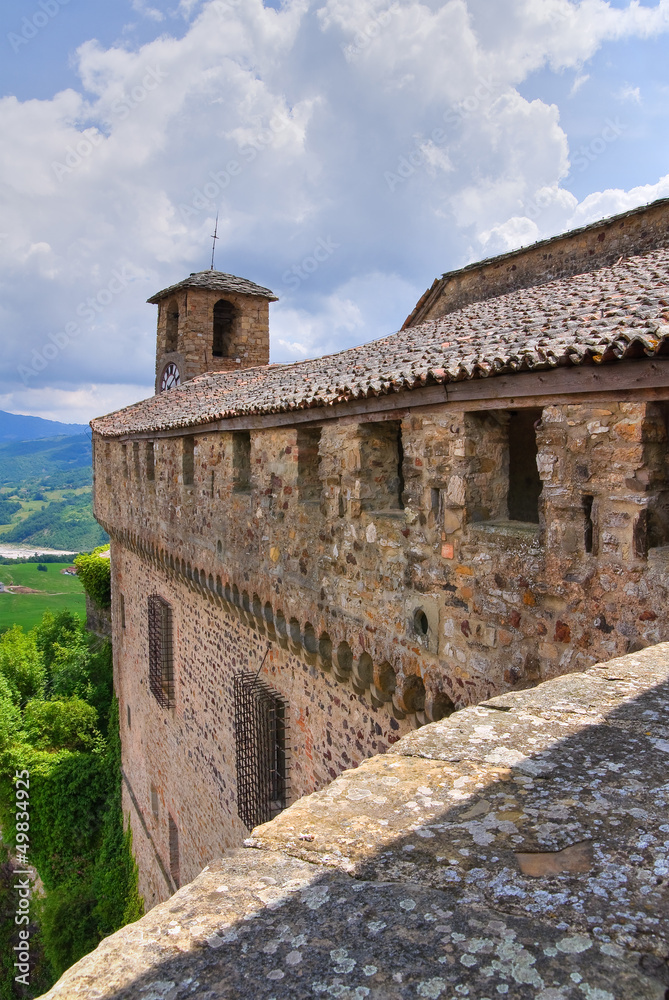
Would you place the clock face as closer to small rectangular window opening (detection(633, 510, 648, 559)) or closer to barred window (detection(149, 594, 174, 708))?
barred window (detection(149, 594, 174, 708))

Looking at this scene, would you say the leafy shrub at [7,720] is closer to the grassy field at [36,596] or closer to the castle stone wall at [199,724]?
the castle stone wall at [199,724]

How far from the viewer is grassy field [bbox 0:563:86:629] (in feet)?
179

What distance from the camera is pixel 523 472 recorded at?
769 centimetres

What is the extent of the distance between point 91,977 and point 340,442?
191 inches

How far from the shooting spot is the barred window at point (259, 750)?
24.9ft

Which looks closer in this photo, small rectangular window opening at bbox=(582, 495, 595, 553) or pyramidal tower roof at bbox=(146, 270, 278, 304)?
small rectangular window opening at bbox=(582, 495, 595, 553)

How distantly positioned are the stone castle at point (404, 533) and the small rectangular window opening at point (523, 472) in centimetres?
2

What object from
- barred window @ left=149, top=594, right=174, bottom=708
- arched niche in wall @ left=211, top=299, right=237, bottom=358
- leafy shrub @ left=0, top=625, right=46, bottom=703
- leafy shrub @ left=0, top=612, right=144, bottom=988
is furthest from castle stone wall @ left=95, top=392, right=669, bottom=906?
leafy shrub @ left=0, top=625, right=46, bottom=703

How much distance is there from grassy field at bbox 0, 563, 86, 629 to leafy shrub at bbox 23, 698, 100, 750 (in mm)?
31488

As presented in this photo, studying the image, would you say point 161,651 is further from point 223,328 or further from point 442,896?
point 442,896

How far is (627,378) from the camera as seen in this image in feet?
12.0

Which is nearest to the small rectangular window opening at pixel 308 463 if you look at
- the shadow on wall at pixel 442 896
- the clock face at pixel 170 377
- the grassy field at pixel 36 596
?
the shadow on wall at pixel 442 896

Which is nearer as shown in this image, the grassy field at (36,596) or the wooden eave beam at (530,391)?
the wooden eave beam at (530,391)

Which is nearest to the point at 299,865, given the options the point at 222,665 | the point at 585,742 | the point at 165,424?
the point at 585,742
